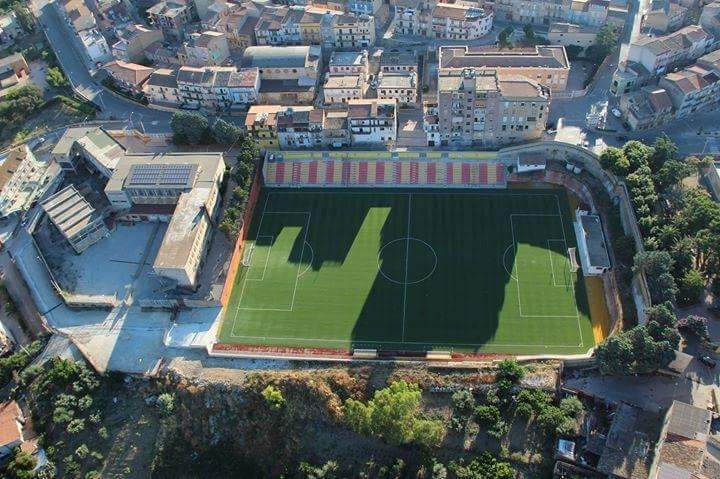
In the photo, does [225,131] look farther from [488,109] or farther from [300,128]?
[488,109]

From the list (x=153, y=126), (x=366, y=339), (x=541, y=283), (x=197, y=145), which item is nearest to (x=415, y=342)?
(x=366, y=339)

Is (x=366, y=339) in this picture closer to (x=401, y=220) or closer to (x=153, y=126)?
(x=401, y=220)

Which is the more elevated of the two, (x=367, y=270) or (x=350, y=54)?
(x=350, y=54)

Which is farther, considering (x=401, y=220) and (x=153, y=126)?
(x=153, y=126)

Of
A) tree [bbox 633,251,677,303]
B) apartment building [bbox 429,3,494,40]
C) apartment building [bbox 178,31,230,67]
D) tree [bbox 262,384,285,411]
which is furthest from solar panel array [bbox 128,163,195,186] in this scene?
tree [bbox 633,251,677,303]

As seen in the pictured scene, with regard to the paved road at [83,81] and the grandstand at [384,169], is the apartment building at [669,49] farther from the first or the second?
the paved road at [83,81]
